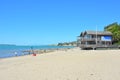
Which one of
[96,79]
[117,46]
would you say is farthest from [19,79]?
[117,46]

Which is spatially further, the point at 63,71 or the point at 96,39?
the point at 96,39

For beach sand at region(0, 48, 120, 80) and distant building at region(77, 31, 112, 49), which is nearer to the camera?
beach sand at region(0, 48, 120, 80)

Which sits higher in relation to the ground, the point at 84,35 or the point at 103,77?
the point at 84,35

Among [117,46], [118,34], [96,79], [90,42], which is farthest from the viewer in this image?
[118,34]

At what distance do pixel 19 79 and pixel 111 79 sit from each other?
4.88 metres

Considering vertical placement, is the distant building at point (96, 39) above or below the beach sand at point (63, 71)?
above

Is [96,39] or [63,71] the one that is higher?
[96,39]

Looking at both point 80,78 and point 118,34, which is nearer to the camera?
point 80,78

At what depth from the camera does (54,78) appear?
12.6 m

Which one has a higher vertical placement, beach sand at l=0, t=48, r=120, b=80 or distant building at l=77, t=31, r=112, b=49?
distant building at l=77, t=31, r=112, b=49

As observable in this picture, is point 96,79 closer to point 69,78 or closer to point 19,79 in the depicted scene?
point 69,78

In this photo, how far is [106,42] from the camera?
238ft

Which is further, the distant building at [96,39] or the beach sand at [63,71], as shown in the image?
the distant building at [96,39]

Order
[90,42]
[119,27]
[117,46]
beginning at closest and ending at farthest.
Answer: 1. [117,46]
2. [90,42]
3. [119,27]
